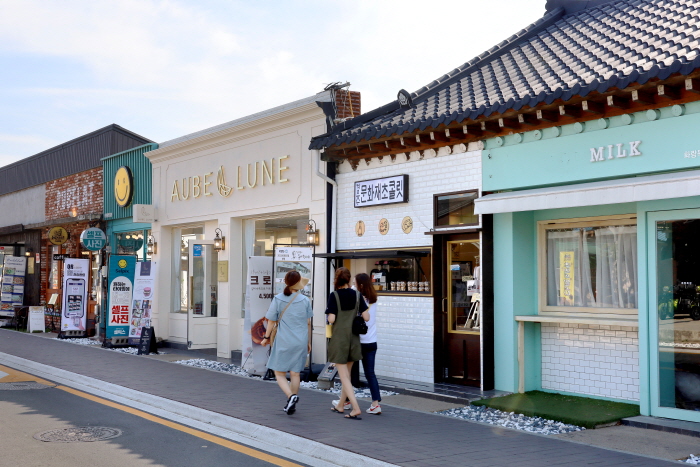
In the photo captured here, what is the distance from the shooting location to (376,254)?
38.7 ft

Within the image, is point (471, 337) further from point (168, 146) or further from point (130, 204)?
point (130, 204)

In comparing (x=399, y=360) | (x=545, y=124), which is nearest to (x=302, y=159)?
(x=399, y=360)

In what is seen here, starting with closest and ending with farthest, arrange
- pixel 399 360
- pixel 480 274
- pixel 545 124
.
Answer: pixel 545 124
pixel 480 274
pixel 399 360

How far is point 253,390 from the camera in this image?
10.9 m

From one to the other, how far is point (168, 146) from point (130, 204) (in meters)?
3.07

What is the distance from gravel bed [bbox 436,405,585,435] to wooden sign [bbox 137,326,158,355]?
903 cm

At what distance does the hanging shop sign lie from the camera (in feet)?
75.0

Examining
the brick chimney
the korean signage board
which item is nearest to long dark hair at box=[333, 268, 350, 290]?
the korean signage board

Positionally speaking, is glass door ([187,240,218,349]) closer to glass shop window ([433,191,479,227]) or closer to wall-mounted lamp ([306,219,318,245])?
wall-mounted lamp ([306,219,318,245])

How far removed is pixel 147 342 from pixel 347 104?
7.29 metres

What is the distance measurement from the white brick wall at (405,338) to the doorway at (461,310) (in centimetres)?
23

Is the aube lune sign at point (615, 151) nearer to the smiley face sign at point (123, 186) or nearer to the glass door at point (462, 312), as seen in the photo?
the glass door at point (462, 312)

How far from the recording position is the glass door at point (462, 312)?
10.9 m

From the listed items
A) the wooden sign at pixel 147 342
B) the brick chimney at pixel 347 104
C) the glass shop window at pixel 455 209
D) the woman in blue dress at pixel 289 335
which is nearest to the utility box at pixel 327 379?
the woman in blue dress at pixel 289 335
